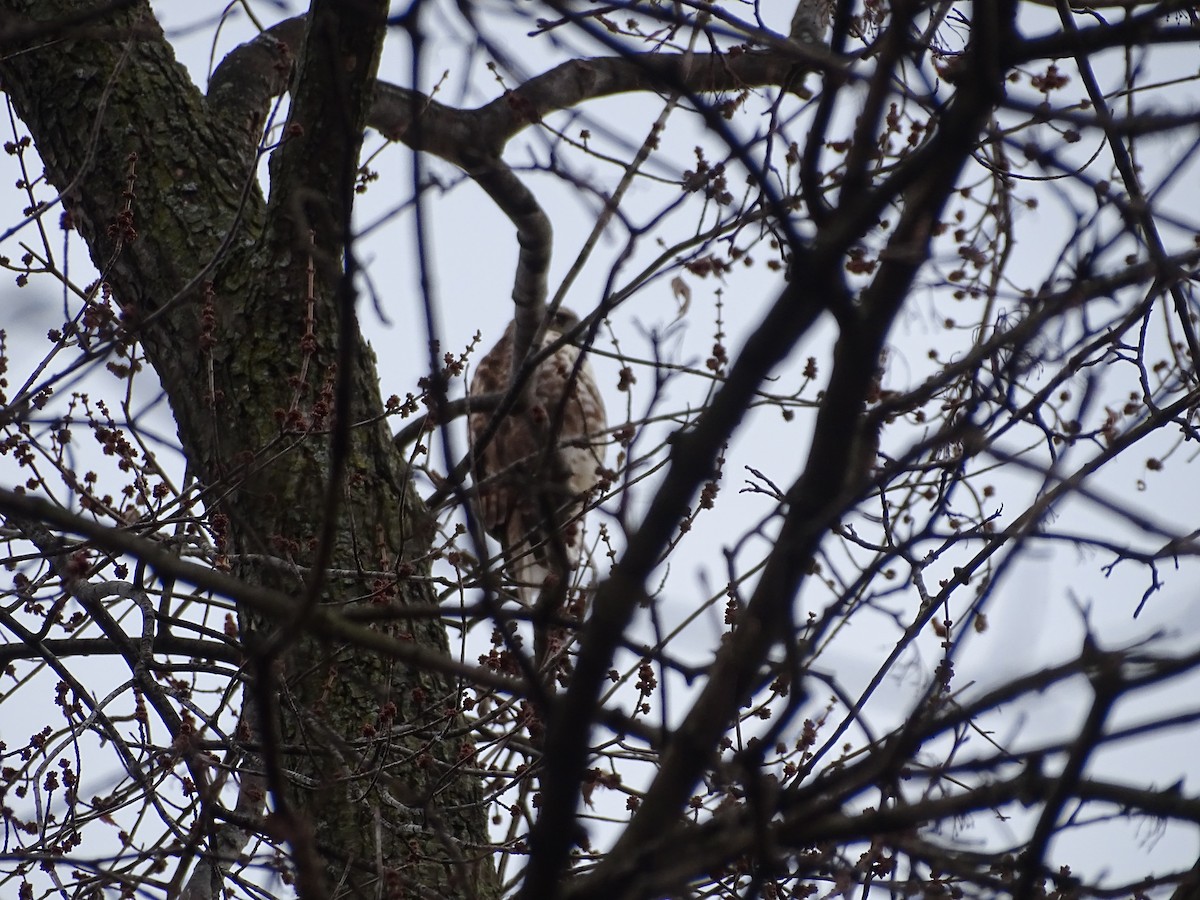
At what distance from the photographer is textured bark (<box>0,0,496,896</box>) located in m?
2.69

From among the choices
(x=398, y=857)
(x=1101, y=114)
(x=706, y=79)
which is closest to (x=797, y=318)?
(x=1101, y=114)

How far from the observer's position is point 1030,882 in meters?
1.22

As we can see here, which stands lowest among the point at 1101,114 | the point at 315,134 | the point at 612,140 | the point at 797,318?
the point at 797,318

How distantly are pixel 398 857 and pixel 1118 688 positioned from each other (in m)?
1.92

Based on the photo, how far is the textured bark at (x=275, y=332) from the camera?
2.69 meters

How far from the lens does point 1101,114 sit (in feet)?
5.43

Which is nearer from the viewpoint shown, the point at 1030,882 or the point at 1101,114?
the point at 1030,882

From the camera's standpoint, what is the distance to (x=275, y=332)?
10.4ft

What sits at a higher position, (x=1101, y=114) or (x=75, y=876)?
(x=1101, y=114)

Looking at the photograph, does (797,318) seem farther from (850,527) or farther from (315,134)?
(315,134)

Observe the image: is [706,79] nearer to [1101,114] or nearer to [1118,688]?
[1101,114]

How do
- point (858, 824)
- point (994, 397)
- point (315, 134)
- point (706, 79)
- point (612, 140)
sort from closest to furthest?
point (858, 824) < point (612, 140) < point (994, 397) < point (315, 134) < point (706, 79)

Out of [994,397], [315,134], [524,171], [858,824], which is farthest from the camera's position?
[315,134]

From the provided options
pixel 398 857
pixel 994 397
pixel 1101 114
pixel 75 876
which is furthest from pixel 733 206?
pixel 75 876
